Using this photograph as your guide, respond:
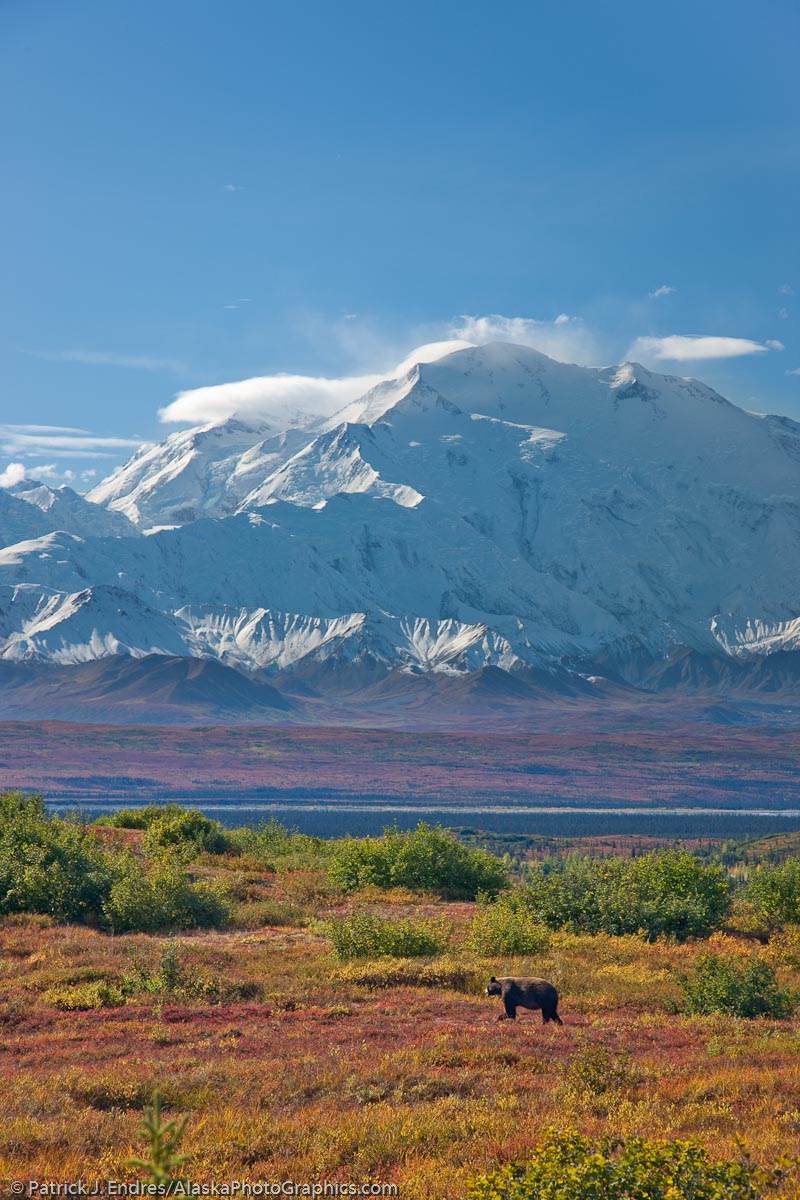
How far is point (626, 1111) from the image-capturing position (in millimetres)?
15273

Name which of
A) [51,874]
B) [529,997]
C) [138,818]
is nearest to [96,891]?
[51,874]

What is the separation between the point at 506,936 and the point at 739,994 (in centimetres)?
776

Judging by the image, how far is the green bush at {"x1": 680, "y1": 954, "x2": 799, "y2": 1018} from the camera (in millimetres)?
23016

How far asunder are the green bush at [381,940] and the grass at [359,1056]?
36 centimetres

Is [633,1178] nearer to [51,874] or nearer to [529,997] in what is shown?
[529,997]

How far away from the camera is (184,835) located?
48.9 m

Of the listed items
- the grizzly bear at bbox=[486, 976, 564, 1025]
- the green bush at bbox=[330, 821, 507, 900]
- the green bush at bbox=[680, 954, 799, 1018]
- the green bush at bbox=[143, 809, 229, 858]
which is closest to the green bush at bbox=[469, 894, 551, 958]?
the green bush at bbox=[680, 954, 799, 1018]

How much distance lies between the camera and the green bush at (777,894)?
1448 inches

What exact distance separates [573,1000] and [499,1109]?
8628 mm

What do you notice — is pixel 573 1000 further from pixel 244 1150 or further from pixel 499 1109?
pixel 244 1150

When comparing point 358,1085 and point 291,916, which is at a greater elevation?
point 358,1085

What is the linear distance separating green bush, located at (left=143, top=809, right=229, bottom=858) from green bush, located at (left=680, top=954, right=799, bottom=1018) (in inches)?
968

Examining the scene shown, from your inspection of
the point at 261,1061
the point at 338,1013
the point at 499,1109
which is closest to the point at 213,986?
the point at 338,1013

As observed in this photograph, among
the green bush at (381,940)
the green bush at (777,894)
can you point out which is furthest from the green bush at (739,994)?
the green bush at (777,894)
